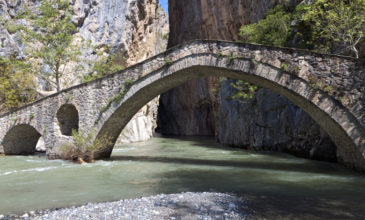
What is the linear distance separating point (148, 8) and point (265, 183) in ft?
73.5

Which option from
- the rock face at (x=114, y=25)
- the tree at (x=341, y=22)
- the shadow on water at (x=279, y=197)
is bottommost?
the shadow on water at (x=279, y=197)

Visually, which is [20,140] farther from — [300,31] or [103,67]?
[300,31]

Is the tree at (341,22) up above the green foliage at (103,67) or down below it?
below

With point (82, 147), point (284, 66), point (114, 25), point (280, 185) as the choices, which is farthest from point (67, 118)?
point (114, 25)

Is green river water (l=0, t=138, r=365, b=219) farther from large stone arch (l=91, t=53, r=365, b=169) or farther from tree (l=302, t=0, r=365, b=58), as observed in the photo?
tree (l=302, t=0, r=365, b=58)

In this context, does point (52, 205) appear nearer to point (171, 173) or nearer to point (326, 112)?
point (171, 173)

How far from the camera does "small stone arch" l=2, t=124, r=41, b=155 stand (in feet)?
41.4

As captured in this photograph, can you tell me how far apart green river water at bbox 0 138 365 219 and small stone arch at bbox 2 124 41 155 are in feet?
10.0

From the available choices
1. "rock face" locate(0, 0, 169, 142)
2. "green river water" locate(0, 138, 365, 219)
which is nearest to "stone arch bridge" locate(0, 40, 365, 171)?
"green river water" locate(0, 138, 365, 219)

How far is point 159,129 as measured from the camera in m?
39.3

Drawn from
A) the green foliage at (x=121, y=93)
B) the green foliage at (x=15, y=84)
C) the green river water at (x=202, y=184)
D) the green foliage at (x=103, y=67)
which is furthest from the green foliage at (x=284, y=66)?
the green foliage at (x=15, y=84)

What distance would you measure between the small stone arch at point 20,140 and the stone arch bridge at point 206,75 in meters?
0.04

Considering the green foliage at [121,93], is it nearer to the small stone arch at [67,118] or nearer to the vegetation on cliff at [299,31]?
the small stone arch at [67,118]

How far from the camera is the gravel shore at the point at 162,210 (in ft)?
12.8
